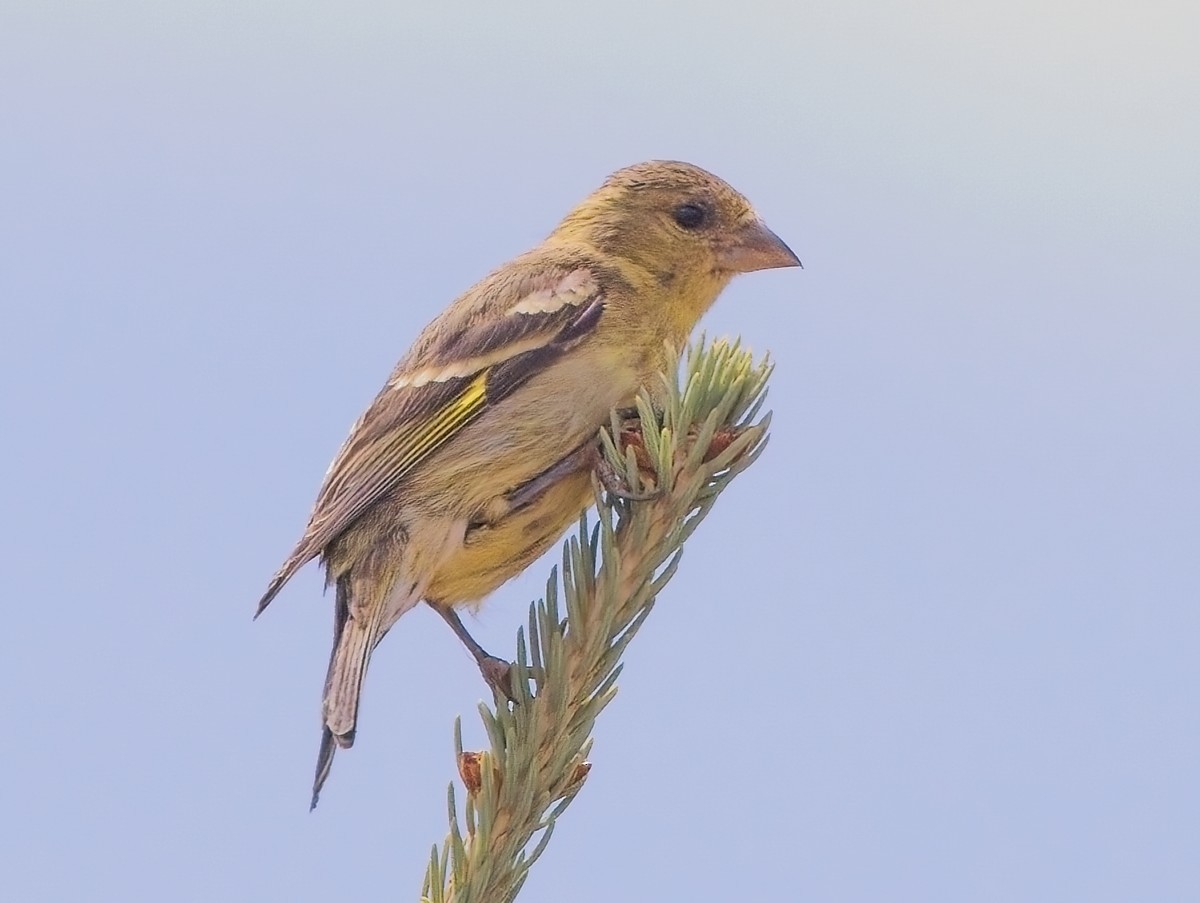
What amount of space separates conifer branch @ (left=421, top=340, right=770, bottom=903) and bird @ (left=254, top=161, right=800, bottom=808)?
618mm

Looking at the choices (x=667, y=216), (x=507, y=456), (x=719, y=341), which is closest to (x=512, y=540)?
(x=507, y=456)

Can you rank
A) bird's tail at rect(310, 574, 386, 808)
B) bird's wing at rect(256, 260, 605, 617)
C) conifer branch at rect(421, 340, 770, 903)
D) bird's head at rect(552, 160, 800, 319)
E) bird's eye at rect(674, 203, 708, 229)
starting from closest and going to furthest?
conifer branch at rect(421, 340, 770, 903) → bird's tail at rect(310, 574, 386, 808) → bird's wing at rect(256, 260, 605, 617) → bird's head at rect(552, 160, 800, 319) → bird's eye at rect(674, 203, 708, 229)

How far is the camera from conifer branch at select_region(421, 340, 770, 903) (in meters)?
2.35

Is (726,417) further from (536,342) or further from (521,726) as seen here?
(536,342)

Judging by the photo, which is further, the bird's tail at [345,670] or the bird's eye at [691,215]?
the bird's eye at [691,215]

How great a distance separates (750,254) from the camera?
14.0 feet

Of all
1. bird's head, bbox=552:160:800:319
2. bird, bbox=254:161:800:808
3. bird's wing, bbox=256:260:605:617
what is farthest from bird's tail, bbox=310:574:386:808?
bird's head, bbox=552:160:800:319

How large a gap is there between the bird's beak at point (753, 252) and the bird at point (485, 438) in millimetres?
14

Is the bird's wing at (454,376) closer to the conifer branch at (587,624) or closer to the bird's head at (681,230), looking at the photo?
the bird's head at (681,230)

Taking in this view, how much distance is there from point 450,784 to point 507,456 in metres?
1.39

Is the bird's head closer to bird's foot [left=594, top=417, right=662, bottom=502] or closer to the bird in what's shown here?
the bird

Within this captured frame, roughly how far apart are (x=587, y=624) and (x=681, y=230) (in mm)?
2055

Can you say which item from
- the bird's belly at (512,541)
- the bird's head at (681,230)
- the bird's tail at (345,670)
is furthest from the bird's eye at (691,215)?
the bird's tail at (345,670)

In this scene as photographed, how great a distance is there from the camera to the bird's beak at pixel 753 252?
167 inches
